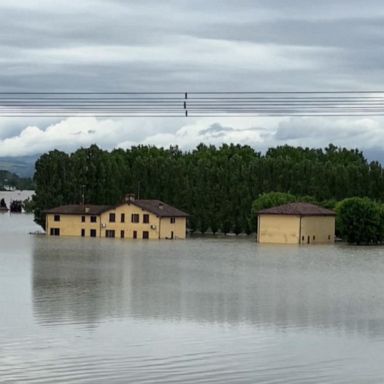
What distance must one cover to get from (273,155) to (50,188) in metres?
33.1

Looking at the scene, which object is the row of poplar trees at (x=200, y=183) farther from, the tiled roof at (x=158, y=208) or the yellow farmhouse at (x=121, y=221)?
the tiled roof at (x=158, y=208)

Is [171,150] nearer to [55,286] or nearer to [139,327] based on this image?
[55,286]

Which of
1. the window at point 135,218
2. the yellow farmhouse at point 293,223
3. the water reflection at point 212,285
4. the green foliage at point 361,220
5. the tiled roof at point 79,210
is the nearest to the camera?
the water reflection at point 212,285

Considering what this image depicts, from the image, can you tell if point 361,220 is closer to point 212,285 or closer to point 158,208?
point 158,208

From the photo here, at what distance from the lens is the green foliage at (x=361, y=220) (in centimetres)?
7075

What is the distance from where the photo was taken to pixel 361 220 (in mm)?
71312

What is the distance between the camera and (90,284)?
39.1 meters

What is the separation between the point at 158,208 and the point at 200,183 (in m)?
6.71

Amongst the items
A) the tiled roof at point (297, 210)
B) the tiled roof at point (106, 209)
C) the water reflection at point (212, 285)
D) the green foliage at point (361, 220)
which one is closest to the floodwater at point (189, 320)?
the water reflection at point (212, 285)

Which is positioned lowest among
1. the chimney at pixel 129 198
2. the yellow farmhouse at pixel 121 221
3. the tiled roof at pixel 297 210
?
the yellow farmhouse at pixel 121 221

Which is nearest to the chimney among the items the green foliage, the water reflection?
the water reflection

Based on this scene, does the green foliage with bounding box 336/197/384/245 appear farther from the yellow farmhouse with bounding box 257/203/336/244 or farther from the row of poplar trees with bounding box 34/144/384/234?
the row of poplar trees with bounding box 34/144/384/234

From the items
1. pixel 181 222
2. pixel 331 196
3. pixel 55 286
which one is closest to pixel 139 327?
pixel 55 286

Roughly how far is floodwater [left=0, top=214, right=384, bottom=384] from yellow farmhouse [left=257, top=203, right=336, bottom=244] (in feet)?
58.4
